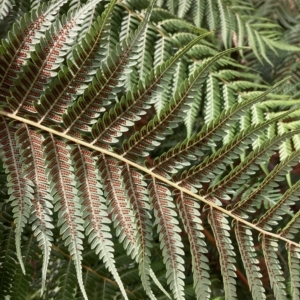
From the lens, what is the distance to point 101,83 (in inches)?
31.0

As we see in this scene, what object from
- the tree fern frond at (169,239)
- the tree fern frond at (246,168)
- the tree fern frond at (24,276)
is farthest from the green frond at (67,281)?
the tree fern frond at (246,168)

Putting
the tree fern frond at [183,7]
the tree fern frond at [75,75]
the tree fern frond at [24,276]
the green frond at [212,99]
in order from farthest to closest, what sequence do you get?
1. the tree fern frond at [183,7]
2. the green frond at [212,99]
3. the tree fern frond at [24,276]
4. the tree fern frond at [75,75]

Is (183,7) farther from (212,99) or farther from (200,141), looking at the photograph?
(200,141)

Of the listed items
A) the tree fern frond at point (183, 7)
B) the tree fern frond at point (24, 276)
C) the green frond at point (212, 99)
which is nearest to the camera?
the tree fern frond at point (24, 276)

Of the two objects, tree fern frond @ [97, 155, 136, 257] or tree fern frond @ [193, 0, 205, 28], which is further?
tree fern frond @ [193, 0, 205, 28]

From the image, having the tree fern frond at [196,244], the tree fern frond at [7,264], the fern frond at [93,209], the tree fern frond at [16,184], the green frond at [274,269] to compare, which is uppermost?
the green frond at [274,269]

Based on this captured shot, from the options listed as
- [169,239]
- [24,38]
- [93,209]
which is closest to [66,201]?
[93,209]

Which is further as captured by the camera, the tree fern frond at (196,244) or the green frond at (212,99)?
the green frond at (212,99)

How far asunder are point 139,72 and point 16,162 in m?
0.48

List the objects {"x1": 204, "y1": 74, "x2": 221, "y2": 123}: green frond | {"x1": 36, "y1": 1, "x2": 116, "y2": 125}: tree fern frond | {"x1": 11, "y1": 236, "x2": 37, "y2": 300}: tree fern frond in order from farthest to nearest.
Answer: {"x1": 204, "y1": 74, "x2": 221, "y2": 123}: green frond → {"x1": 11, "y1": 236, "x2": 37, "y2": 300}: tree fern frond → {"x1": 36, "y1": 1, "x2": 116, "y2": 125}: tree fern frond

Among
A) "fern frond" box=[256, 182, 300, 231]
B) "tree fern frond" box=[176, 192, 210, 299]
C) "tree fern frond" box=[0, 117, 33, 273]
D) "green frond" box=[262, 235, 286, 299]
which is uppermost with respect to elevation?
"fern frond" box=[256, 182, 300, 231]

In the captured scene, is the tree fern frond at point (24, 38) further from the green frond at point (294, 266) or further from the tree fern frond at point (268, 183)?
the green frond at point (294, 266)

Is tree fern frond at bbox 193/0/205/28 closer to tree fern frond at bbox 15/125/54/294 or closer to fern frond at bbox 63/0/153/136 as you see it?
fern frond at bbox 63/0/153/136

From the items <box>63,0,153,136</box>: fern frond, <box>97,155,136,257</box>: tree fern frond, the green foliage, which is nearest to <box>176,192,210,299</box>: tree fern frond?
the green foliage
